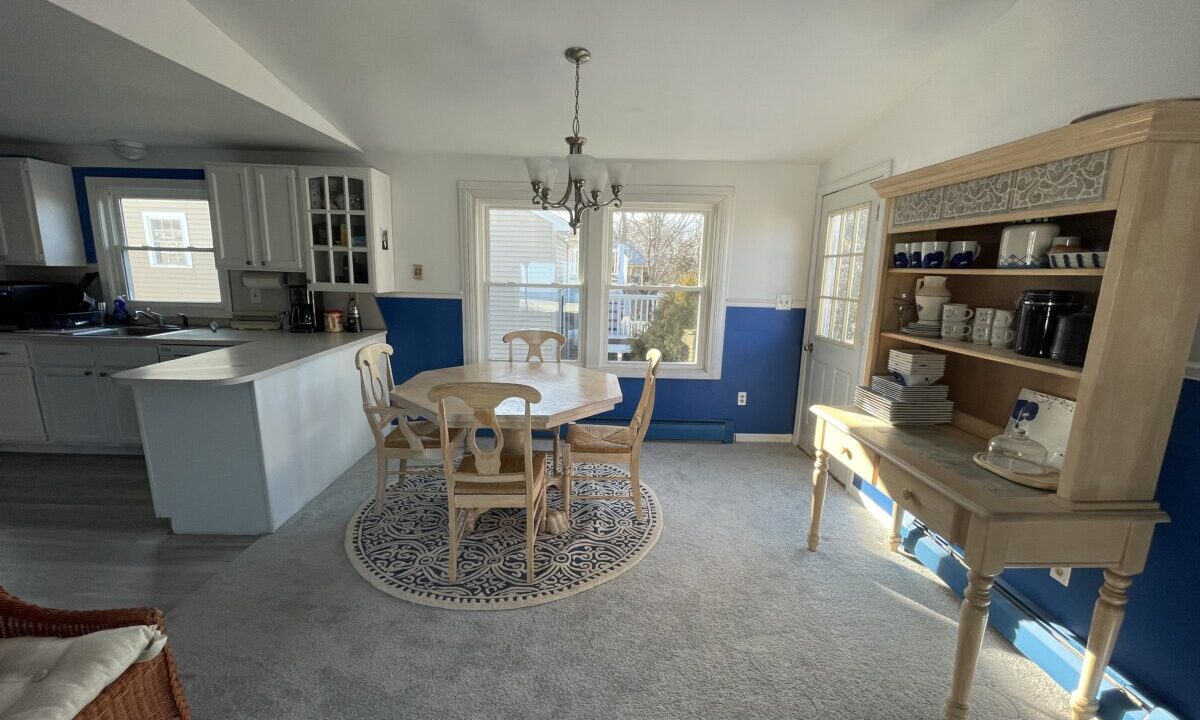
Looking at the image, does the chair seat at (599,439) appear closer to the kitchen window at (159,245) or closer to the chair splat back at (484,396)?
the chair splat back at (484,396)

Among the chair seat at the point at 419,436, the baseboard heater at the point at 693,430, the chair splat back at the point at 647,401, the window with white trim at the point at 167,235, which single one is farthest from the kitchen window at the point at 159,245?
the baseboard heater at the point at 693,430

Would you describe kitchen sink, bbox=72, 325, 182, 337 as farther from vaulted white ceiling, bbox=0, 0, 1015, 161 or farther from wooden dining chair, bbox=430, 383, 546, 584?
wooden dining chair, bbox=430, 383, 546, 584

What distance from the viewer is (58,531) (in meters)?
2.44

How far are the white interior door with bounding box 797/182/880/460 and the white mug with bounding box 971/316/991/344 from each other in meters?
1.00

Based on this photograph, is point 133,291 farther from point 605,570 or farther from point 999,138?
point 999,138

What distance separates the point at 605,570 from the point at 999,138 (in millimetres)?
2594

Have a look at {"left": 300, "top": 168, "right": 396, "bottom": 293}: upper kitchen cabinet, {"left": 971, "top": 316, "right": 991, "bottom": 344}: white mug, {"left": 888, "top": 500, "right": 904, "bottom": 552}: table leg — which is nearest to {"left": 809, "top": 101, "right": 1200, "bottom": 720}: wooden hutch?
{"left": 971, "top": 316, "right": 991, "bottom": 344}: white mug

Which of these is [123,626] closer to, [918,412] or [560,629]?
[560,629]

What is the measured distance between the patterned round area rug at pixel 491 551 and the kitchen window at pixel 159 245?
2501 millimetres

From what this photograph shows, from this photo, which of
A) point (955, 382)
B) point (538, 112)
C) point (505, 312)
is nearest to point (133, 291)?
point (505, 312)

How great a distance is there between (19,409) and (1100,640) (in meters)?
5.82

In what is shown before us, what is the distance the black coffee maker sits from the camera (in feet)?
11.7

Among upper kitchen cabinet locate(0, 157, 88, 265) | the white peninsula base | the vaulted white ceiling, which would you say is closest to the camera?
the vaulted white ceiling

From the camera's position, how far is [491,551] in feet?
7.68
